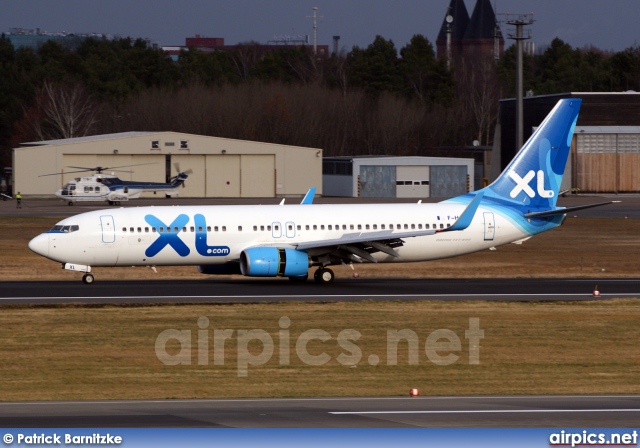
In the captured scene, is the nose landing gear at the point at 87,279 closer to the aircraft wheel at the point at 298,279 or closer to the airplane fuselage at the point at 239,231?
the airplane fuselage at the point at 239,231

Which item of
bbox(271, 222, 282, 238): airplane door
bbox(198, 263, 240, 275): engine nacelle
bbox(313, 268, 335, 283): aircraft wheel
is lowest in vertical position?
bbox(313, 268, 335, 283): aircraft wheel

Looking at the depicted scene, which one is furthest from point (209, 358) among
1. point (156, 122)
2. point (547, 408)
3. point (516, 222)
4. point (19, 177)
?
point (156, 122)

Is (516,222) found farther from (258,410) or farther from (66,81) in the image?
(66,81)

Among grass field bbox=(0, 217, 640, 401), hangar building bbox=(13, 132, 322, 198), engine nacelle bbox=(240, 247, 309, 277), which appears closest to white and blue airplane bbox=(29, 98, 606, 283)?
engine nacelle bbox=(240, 247, 309, 277)

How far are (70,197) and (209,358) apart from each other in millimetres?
74583

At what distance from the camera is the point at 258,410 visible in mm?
18375

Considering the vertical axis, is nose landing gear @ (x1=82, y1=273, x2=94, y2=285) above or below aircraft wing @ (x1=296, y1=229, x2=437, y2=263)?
below

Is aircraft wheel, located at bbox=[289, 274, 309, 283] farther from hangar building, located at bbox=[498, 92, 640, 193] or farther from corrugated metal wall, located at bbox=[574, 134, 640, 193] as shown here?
corrugated metal wall, located at bbox=[574, 134, 640, 193]

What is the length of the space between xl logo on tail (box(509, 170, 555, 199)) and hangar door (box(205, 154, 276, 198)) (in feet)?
229

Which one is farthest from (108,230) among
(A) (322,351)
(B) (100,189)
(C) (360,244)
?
(B) (100,189)

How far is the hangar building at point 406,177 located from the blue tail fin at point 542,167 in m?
68.3

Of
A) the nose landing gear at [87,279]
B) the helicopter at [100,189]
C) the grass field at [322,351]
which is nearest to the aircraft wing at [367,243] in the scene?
the grass field at [322,351]

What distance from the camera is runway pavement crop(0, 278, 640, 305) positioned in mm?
34938

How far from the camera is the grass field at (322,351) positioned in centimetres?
2172
